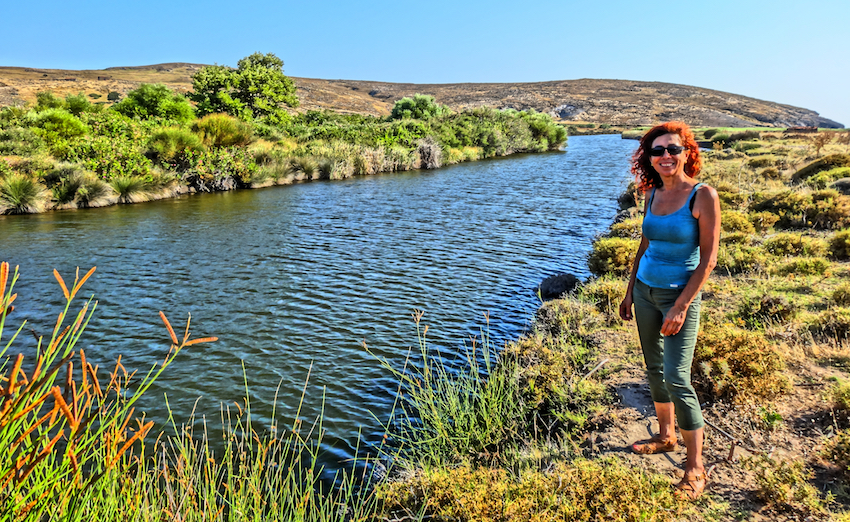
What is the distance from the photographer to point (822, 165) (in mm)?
18422

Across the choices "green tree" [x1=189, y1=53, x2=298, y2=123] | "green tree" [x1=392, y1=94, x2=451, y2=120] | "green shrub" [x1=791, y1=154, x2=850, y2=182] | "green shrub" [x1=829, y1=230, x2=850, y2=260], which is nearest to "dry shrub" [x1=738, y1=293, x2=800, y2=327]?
"green shrub" [x1=829, y1=230, x2=850, y2=260]

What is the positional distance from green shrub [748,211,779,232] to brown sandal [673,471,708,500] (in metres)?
10.1

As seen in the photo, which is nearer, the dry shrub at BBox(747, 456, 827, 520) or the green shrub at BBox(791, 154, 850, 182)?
the dry shrub at BBox(747, 456, 827, 520)

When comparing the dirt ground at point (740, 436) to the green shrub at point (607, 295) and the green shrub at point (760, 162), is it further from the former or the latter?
the green shrub at point (760, 162)

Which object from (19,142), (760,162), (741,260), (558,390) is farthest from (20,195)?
(760,162)

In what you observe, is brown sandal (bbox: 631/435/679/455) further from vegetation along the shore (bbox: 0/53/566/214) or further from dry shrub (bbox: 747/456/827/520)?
vegetation along the shore (bbox: 0/53/566/214)

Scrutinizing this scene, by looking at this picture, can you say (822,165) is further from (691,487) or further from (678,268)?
(691,487)

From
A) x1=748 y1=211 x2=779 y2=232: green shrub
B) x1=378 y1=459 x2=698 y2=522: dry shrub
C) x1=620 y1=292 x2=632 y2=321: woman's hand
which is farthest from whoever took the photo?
x1=748 y1=211 x2=779 y2=232: green shrub

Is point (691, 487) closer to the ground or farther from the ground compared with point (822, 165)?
closer to the ground

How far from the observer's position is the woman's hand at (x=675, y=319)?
3312mm

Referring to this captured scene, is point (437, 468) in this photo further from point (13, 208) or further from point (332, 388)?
point (13, 208)

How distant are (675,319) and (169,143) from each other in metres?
23.1

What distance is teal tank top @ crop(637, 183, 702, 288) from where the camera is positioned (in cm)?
333

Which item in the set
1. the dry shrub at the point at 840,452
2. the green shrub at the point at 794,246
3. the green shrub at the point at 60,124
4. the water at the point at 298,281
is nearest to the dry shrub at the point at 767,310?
the dry shrub at the point at 840,452
